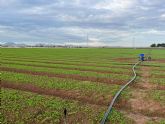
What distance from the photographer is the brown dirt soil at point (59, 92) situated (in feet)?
44.4

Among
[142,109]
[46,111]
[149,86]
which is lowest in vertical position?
[142,109]

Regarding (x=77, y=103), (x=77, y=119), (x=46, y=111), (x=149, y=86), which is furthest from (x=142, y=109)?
(x=149, y=86)

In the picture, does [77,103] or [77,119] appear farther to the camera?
[77,103]

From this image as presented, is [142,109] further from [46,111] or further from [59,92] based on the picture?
[59,92]

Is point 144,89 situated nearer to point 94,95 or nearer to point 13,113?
point 94,95

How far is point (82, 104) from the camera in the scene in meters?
12.5

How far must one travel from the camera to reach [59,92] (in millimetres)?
14992

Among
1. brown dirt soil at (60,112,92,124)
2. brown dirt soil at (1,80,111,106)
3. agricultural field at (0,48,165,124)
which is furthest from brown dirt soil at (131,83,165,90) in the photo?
brown dirt soil at (60,112,92,124)

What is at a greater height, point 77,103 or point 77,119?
point 77,103

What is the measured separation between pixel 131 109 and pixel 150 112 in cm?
90

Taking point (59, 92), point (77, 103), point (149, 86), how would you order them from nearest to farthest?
point (77, 103), point (59, 92), point (149, 86)

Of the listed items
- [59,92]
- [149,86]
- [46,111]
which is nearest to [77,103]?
[46,111]

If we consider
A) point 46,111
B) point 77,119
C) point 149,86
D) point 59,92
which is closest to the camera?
point 77,119

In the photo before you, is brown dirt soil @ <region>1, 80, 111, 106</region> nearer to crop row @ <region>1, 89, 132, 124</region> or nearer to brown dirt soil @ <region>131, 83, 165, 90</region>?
crop row @ <region>1, 89, 132, 124</region>
